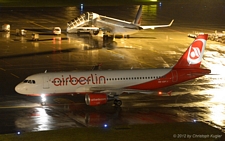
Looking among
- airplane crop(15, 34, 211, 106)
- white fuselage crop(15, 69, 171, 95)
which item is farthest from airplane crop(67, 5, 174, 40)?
white fuselage crop(15, 69, 171, 95)

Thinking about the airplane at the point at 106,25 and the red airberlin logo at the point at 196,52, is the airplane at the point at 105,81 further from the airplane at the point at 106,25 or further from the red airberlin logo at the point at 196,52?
the airplane at the point at 106,25

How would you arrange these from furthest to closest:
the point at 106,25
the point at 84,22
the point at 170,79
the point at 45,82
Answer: the point at 84,22, the point at 106,25, the point at 170,79, the point at 45,82

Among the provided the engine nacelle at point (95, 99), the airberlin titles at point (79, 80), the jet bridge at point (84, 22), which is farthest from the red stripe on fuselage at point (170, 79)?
the jet bridge at point (84, 22)

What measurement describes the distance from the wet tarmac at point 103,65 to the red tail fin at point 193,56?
3.76m

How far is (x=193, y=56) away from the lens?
53.4 m

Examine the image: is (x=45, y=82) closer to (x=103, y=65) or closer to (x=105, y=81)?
(x=105, y=81)

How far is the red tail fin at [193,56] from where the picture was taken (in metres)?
53.2

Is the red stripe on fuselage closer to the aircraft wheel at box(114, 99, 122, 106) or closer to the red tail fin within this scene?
the red tail fin

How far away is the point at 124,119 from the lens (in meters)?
45.5

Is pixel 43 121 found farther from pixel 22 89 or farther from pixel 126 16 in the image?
pixel 126 16

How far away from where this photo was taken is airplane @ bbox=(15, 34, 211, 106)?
160ft

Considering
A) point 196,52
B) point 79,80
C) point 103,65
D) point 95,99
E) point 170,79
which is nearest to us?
point 95,99

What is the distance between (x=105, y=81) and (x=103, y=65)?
1926 cm

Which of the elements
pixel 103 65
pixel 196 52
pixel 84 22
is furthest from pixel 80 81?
pixel 84 22
